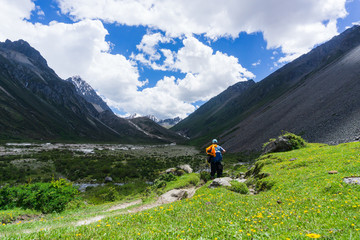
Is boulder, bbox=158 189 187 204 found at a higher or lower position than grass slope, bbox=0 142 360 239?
lower

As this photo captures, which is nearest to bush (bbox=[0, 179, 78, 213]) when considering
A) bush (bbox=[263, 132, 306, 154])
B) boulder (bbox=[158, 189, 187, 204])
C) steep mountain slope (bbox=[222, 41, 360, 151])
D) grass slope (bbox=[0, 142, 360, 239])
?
grass slope (bbox=[0, 142, 360, 239])

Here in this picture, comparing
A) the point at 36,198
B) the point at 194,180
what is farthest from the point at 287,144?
the point at 36,198

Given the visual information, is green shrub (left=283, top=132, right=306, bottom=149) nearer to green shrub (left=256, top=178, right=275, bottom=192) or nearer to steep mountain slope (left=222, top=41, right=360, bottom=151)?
steep mountain slope (left=222, top=41, right=360, bottom=151)

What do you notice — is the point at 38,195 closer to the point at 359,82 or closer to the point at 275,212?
the point at 275,212

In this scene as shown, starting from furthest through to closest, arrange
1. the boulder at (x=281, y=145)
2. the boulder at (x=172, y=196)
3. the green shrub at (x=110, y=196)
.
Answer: the boulder at (x=281, y=145) < the green shrub at (x=110, y=196) < the boulder at (x=172, y=196)

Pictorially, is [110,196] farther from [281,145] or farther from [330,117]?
[330,117]

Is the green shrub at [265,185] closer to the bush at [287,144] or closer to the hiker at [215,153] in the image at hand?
the hiker at [215,153]

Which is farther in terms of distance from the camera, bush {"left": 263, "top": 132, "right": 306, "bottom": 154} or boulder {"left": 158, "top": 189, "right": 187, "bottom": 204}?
bush {"left": 263, "top": 132, "right": 306, "bottom": 154}

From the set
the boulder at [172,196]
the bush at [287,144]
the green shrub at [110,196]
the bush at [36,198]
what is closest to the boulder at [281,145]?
the bush at [287,144]

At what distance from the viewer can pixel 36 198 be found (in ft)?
51.1

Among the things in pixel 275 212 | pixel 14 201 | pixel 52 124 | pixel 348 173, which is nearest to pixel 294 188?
pixel 348 173

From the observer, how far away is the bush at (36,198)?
15204 millimetres

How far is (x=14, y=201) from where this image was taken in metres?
15.3

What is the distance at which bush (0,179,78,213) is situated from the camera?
15.2 m
